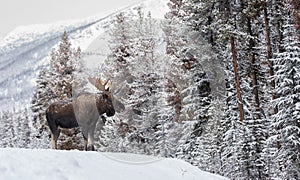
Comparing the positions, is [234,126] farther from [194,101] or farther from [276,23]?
[276,23]

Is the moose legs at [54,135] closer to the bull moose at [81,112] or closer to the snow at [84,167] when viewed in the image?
the bull moose at [81,112]

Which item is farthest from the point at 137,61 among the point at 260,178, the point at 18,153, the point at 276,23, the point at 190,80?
the point at 18,153

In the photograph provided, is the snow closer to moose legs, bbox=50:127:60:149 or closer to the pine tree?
moose legs, bbox=50:127:60:149

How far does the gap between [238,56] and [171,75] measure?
402 centimetres

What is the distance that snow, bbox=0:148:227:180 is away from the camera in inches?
333

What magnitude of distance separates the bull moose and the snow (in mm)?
1971

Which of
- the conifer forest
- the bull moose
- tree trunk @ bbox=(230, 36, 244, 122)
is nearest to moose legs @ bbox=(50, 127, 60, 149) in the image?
the bull moose

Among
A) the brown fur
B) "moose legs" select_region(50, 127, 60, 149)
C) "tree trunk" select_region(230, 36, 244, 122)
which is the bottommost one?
"moose legs" select_region(50, 127, 60, 149)

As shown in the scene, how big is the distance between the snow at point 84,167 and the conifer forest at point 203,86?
6.30m

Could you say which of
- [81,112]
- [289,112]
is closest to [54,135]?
[81,112]

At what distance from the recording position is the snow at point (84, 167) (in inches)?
333

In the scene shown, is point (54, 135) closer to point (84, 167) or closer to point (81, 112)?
point (81, 112)

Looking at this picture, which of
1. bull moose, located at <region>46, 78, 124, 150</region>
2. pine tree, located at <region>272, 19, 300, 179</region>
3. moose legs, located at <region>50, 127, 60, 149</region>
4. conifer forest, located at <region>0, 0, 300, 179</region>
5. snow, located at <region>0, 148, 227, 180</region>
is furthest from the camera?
conifer forest, located at <region>0, 0, 300, 179</region>

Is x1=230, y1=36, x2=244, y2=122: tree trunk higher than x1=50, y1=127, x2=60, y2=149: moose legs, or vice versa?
x1=230, y1=36, x2=244, y2=122: tree trunk
